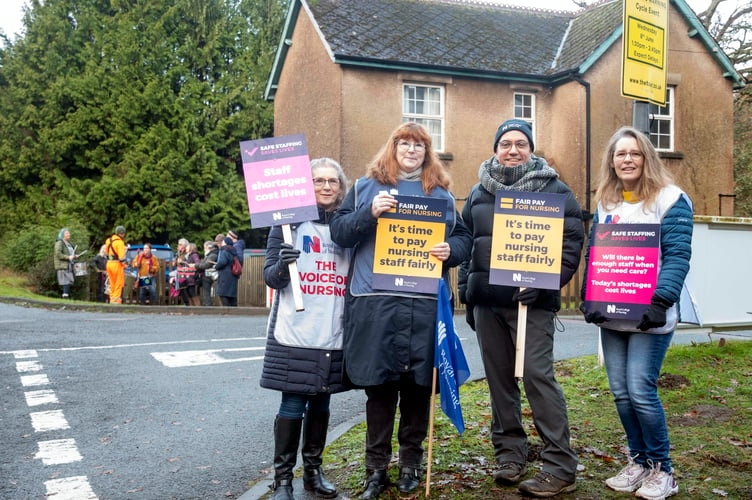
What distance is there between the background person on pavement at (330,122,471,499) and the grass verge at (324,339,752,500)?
0.33 m

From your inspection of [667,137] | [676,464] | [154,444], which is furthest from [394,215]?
[667,137]

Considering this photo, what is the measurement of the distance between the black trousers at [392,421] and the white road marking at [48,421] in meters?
3.42

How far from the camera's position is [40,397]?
768cm

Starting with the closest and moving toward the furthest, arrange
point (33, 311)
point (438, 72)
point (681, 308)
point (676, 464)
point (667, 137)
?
point (681, 308) < point (676, 464) < point (33, 311) < point (438, 72) < point (667, 137)

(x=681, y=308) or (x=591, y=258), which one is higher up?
(x=591, y=258)

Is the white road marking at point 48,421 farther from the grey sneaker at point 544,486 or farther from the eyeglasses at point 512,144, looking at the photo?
the eyeglasses at point 512,144

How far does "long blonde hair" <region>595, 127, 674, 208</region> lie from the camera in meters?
4.44

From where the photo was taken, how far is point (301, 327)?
455cm

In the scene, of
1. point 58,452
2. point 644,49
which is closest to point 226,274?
point 58,452

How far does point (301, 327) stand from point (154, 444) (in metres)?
2.34

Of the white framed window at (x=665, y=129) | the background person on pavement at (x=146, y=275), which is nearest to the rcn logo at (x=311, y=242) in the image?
the background person on pavement at (x=146, y=275)

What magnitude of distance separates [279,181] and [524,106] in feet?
61.9

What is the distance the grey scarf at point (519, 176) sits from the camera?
4.61 m

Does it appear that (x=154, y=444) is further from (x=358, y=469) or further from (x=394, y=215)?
(x=394, y=215)
